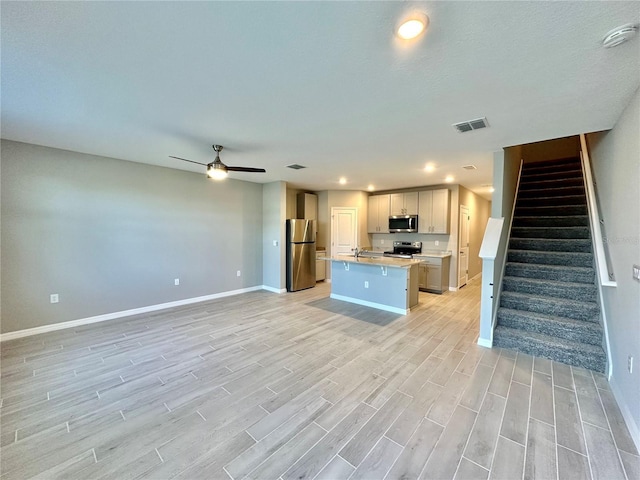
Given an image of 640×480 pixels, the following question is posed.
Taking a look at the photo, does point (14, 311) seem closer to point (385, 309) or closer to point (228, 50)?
point (228, 50)

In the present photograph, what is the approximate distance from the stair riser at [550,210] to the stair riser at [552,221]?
0.18m

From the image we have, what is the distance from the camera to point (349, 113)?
242 cm

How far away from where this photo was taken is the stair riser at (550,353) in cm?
277

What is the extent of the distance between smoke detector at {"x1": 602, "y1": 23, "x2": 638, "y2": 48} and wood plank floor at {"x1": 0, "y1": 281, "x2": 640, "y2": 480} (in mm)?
2578

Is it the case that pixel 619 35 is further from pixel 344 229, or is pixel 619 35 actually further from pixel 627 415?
pixel 344 229

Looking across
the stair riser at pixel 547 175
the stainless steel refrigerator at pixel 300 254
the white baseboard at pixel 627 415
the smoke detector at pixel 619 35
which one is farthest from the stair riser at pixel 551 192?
the stainless steel refrigerator at pixel 300 254

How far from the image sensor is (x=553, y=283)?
3.54 meters

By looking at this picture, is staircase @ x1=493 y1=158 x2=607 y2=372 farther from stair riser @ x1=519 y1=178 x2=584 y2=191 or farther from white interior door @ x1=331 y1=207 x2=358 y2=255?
white interior door @ x1=331 y1=207 x2=358 y2=255

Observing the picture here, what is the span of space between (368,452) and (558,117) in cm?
333

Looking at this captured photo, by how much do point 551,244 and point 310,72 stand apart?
458 cm

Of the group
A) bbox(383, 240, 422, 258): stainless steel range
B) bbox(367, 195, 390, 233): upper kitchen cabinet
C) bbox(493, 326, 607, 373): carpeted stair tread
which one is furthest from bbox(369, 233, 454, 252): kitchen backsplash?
bbox(493, 326, 607, 373): carpeted stair tread

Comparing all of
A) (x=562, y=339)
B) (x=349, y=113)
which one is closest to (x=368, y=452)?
(x=349, y=113)

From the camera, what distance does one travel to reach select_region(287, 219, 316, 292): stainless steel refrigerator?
6.28 m

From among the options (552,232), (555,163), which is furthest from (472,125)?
(555,163)
